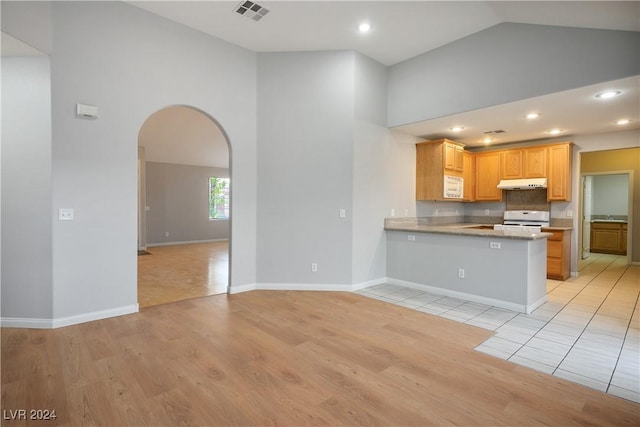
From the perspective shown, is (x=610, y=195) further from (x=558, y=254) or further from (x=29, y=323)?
(x=29, y=323)

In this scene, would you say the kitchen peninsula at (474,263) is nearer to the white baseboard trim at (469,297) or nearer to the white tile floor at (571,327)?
the white baseboard trim at (469,297)

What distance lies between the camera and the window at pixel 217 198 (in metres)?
10.6

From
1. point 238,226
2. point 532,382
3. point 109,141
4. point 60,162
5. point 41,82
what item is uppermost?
point 41,82

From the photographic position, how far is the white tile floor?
2410 millimetres

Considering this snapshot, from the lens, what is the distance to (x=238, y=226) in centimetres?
446

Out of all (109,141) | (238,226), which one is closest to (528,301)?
(238,226)

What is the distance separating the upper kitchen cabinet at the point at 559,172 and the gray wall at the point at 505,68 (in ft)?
8.30

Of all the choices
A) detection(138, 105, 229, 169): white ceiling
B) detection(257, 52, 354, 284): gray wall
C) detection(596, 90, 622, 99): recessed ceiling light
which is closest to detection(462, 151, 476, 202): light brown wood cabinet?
detection(596, 90, 622, 99): recessed ceiling light

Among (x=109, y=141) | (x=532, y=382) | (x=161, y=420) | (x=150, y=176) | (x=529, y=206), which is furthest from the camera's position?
(x=150, y=176)

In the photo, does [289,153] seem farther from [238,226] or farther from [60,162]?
[60,162]

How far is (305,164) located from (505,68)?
2782mm

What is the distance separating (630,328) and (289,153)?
173 inches

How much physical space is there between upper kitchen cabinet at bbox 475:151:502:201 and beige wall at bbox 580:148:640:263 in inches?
92.9

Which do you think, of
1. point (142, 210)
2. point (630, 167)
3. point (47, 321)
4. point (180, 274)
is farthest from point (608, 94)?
point (142, 210)
